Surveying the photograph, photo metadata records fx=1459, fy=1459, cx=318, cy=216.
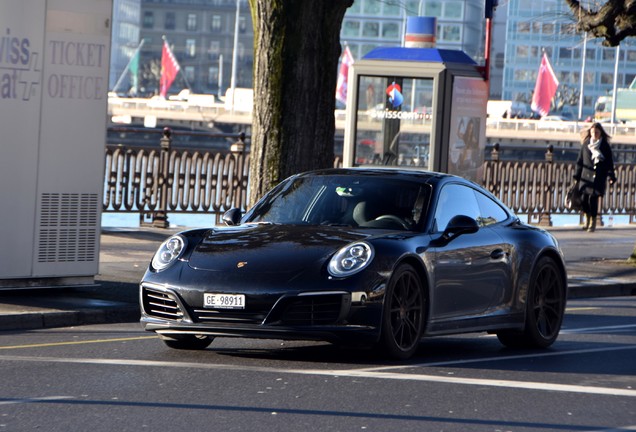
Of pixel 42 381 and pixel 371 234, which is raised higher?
pixel 371 234

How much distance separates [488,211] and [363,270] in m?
2.21

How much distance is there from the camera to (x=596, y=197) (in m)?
25.9

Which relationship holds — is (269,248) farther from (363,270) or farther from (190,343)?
(190,343)

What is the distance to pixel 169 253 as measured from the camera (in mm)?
10086

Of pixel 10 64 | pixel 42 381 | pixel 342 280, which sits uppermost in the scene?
pixel 10 64

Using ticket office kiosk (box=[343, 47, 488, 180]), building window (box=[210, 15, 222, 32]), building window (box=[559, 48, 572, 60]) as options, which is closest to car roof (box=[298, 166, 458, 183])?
ticket office kiosk (box=[343, 47, 488, 180])

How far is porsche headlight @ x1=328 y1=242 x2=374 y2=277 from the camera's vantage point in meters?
9.61

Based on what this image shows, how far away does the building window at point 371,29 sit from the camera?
558 ft

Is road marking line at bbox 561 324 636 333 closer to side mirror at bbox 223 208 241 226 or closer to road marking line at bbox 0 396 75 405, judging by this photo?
side mirror at bbox 223 208 241 226

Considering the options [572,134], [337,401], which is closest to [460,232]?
[337,401]

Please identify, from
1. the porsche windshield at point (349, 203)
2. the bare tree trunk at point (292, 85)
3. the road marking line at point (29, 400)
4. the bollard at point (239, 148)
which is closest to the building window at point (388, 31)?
the bollard at point (239, 148)

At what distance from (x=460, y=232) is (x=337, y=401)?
2.90 meters

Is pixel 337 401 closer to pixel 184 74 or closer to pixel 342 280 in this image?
pixel 342 280

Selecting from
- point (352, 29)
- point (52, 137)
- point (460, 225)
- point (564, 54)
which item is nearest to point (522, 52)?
point (564, 54)
